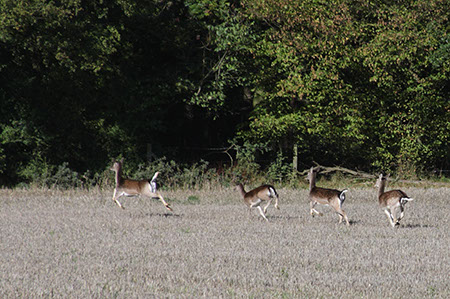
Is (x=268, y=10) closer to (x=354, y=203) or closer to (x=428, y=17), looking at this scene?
(x=428, y=17)

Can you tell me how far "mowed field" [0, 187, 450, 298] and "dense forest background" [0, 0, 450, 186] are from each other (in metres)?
7.66

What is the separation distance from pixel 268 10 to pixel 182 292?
1944cm

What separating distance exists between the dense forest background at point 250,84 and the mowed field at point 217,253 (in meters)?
7.66

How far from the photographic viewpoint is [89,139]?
28.3 meters

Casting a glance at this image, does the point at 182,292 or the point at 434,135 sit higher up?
the point at 434,135

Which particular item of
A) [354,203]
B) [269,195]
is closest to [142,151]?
[354,203]

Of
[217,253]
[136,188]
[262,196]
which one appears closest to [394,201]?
[262,196]

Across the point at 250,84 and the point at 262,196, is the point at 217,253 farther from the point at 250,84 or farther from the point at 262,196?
the point at 250,84

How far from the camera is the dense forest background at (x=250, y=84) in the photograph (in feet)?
86.9

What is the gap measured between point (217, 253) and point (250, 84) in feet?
60.1

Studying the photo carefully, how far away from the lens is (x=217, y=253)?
11766mm

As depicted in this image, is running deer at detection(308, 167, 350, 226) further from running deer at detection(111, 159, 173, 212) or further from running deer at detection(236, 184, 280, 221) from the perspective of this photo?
running deer at detection(111, 159, 173, 212)

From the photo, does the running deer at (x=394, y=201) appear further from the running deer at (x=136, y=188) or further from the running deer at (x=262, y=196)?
the running deer at (x=136, y=188)

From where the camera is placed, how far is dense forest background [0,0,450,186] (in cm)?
2650
